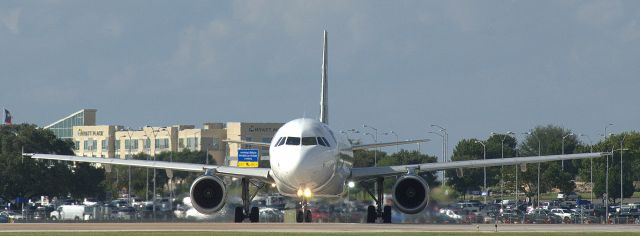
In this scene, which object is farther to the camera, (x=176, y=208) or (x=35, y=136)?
(x=35, y=136)

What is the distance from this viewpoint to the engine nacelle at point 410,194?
69.6m

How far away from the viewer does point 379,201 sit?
239 ft

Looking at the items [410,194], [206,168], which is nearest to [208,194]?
[206,168]

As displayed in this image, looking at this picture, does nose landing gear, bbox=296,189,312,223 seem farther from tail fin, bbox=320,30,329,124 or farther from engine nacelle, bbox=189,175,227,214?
tail fin, bbox=320,30,329,124

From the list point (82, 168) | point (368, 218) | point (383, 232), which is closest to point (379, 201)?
point (368, 218)

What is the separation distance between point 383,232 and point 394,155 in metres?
116

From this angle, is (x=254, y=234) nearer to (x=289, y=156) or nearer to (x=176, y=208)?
(x=289, y=156)

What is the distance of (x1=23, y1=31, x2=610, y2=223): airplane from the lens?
6544 centimetres

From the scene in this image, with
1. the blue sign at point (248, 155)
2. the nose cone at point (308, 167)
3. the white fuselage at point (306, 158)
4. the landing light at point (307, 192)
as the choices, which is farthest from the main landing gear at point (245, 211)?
the blue sign at point (248, 155)

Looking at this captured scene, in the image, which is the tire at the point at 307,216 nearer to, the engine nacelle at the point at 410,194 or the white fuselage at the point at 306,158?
the white fuselage at the point at 306,158

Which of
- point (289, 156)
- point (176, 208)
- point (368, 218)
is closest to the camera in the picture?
point (289, 156)

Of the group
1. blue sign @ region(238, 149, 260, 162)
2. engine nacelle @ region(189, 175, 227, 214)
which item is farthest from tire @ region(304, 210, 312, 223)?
blue sign @ region(238, 149, 260, 162)

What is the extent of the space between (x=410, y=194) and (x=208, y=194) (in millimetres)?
9414

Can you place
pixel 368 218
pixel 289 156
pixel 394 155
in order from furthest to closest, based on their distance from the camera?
pixel 394 155, pixel 368 218, pixel 289 156
